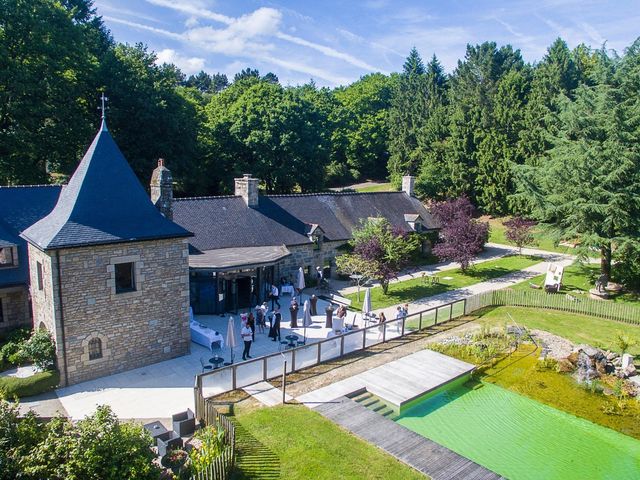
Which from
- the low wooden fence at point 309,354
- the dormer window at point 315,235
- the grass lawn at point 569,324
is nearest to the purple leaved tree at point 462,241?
the grass lawn at point 569,324

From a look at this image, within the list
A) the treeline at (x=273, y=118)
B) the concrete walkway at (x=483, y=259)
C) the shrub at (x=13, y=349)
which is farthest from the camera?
the treeline at (x=273, y=118)

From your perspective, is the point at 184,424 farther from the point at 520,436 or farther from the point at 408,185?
the point at 408,185

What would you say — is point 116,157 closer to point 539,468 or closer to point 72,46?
point 539,468

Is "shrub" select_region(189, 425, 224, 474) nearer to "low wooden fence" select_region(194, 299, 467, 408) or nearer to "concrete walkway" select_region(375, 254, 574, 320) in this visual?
"low wooden fence" select_region(194, 299, 467, 408)

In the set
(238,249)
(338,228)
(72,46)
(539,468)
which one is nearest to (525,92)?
(338,228)

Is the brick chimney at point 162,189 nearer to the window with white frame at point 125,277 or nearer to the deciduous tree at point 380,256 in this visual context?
the window with white frame at point 125,277
